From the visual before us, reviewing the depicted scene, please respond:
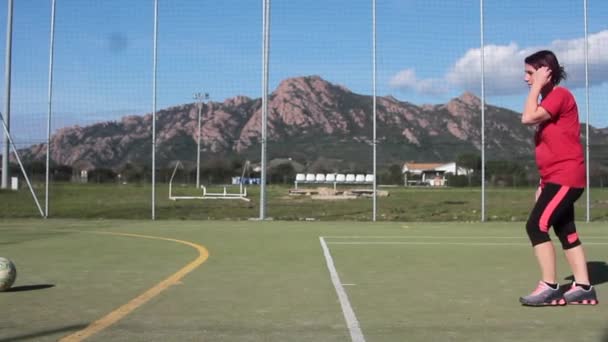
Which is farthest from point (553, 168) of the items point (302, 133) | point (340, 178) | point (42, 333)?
point (340, 178)

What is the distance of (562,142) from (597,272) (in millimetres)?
2816

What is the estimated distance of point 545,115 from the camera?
17.9ft

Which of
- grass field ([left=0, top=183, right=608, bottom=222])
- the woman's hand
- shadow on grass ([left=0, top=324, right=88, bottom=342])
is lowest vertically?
shadow on grass ([left=0, top=324, right=88, bottom=342])

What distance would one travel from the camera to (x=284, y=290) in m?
6.23

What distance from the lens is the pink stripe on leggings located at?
18.2 feet

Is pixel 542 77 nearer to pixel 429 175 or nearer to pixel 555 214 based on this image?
pixel 555 214

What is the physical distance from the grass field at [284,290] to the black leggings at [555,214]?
0.58 metres

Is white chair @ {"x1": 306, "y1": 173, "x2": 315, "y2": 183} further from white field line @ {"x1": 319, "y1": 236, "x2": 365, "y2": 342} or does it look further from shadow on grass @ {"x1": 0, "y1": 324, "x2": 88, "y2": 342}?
shadow on grass @ {"x1": 0, "y1": 324, "x2": 88, "y2": 342}

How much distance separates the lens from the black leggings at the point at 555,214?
5555mm

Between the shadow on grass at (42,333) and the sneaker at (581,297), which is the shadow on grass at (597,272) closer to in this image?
the sneaker at (581,297)

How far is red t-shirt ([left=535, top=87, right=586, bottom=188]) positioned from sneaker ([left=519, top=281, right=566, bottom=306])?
2.74ft

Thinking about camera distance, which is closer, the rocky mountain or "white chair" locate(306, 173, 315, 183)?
the rocky mountain

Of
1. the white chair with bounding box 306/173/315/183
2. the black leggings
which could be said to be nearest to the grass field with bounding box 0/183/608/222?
the white chair with bounding box 306/173/315/183

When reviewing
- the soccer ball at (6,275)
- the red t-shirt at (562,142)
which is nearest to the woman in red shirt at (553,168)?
the red t-shirt at (562,142)
